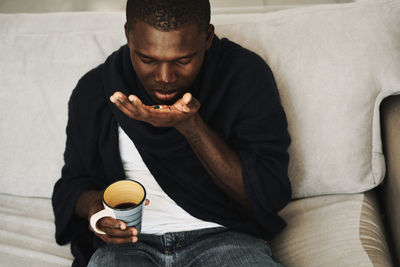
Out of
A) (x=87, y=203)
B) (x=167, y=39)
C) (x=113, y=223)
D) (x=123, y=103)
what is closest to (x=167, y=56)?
(x=167, y=39)

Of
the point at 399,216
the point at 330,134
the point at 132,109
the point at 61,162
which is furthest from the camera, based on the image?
the point at 61,162

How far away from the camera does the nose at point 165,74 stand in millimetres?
817

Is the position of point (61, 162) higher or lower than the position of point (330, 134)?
lower

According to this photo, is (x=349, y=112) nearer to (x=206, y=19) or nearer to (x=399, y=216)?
(x=399, y=216)

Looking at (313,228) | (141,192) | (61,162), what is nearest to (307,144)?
(313,228)

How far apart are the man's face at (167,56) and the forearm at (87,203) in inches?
13.5

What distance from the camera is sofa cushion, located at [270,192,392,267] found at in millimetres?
938

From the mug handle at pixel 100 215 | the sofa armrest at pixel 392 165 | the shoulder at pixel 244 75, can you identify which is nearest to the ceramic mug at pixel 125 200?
the mug handle at pixel 100 215

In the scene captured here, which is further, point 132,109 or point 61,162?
point 61,162

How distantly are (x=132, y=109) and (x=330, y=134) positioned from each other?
0.65m

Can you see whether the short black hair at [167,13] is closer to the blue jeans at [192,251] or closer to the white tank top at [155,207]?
the white tank top at [155,207]

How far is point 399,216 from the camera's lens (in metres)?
1.00

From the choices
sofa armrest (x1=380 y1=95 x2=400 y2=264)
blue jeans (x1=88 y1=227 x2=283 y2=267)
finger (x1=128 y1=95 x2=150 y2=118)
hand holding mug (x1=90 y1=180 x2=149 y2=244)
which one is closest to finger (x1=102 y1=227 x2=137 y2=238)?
hand holding mug (x1=90 y1=180 x2=149 y2=244)

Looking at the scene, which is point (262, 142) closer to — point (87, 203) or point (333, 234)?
point (333, 234)
